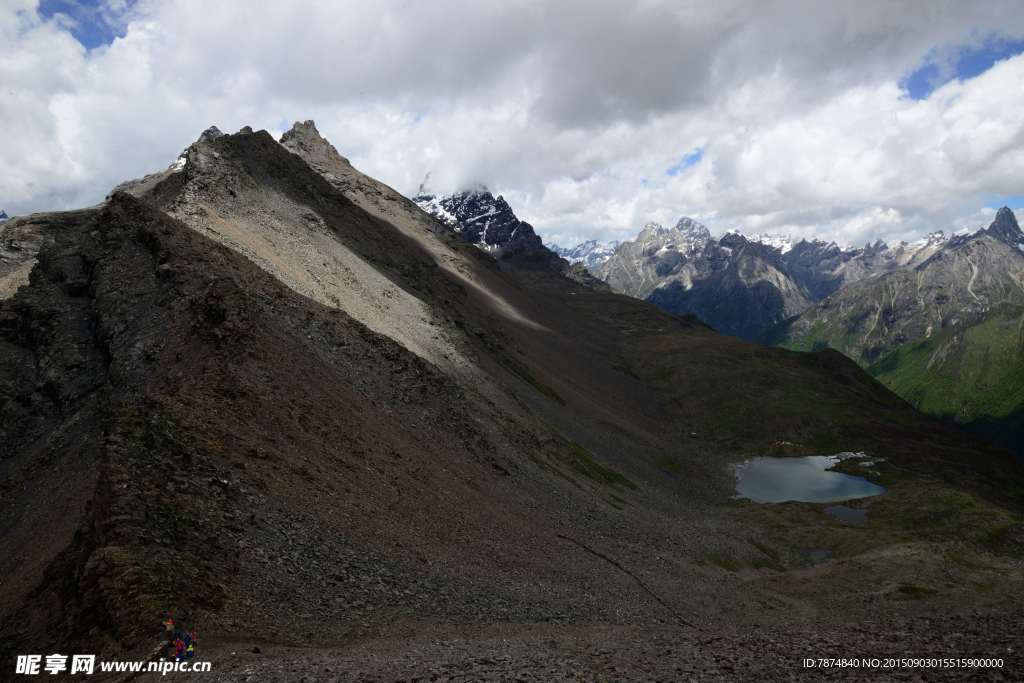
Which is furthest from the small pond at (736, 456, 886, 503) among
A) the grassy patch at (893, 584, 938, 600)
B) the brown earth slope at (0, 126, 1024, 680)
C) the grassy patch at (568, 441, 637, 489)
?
the grassy patch at (893, 584, 938, 600)

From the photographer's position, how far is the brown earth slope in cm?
2517

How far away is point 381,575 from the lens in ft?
104

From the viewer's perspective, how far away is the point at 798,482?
12406 cm

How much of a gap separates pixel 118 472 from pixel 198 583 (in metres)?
7.25

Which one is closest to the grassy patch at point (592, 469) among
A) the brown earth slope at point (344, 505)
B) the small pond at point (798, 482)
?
the brown earth slope at point (344, 505)

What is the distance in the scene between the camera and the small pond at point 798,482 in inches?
4439

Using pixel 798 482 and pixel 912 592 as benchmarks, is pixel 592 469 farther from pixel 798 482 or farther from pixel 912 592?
pixel 798 482

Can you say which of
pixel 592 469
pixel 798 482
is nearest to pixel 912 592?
pixel 592 469

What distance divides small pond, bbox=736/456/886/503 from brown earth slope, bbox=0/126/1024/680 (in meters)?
9.42

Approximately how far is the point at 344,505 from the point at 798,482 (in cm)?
11241

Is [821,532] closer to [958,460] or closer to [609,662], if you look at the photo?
[609,662]

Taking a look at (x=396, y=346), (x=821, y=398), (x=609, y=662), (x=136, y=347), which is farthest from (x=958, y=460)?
(x=136, y=347)

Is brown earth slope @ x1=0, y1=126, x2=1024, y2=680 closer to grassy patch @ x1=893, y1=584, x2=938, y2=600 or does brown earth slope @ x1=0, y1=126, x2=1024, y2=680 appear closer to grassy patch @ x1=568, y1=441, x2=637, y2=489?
grassy patch @ x1=893, y1=584, x2=938, y2=600

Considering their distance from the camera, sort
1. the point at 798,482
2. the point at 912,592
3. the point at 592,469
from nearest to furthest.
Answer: the point at 912,592, the point at 592,469, the point at 798,482
